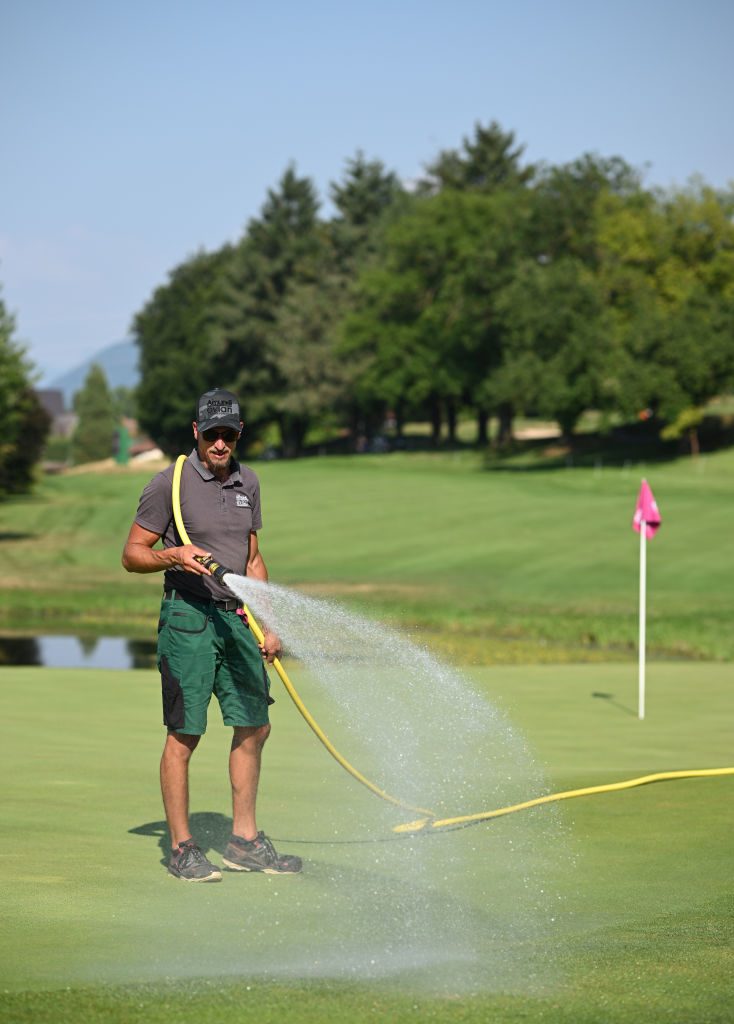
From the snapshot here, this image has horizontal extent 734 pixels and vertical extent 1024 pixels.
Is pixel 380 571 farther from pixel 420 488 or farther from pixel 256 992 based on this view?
pixel 256 992

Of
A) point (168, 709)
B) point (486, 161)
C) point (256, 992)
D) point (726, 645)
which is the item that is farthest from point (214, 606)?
point (486, 161)

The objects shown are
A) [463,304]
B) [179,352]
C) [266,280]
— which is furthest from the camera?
[179,352]

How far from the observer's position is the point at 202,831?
356 inches

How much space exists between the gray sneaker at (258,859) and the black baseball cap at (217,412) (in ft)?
7.12

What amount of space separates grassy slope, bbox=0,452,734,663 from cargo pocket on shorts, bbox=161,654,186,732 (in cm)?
1678

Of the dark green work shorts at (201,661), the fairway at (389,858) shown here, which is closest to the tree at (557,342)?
the fairway at (389,858)

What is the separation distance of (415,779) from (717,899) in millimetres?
3961

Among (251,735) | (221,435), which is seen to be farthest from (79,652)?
(221,435)

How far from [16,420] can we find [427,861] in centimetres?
4781

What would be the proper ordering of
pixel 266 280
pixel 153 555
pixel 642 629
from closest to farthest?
1. pixel 153 555
2. pixel 642 629
3. pixel 266 280

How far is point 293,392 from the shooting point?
11275 cm

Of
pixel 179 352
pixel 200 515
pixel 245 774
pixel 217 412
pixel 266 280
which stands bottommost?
pixel 245 774

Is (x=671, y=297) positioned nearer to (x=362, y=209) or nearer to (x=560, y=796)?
(x=362, y=209)

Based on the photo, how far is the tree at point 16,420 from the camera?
51.0 meters
